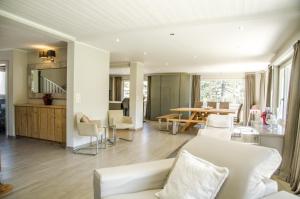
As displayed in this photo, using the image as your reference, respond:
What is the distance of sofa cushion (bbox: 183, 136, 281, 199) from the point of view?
1290mm

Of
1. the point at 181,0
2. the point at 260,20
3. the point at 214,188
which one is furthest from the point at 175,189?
the point at 260,20

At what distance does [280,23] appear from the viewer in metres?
3.00

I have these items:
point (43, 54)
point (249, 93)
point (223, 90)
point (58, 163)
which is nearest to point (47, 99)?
point (43, 54)

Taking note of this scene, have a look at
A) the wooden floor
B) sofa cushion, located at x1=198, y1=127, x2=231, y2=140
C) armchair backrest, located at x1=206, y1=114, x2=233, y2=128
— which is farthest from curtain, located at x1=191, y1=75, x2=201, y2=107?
sofa cushion, located at x1=198, y1=127, x2=231, y2=140

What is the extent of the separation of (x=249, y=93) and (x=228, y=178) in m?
8.68

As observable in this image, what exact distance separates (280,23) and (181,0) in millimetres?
1694

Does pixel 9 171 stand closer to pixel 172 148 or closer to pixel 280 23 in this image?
→ pixel 172 148

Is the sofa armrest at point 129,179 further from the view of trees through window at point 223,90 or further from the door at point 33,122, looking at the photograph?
the view of trees through window at point 223,90

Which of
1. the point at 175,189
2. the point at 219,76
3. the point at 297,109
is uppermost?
the point at 219,76

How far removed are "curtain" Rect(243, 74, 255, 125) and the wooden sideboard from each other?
25.1 feet

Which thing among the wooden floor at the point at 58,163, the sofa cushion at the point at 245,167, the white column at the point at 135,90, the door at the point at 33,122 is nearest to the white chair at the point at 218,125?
the wooden floor at the point at 58,163

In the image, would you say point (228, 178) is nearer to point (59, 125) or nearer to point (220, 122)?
point (220, 122)

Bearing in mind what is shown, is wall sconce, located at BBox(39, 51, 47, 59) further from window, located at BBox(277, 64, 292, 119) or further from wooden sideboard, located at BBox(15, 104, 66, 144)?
window, located at BBox(277, 64, 292, 119)

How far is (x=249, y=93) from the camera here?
9.06 m
